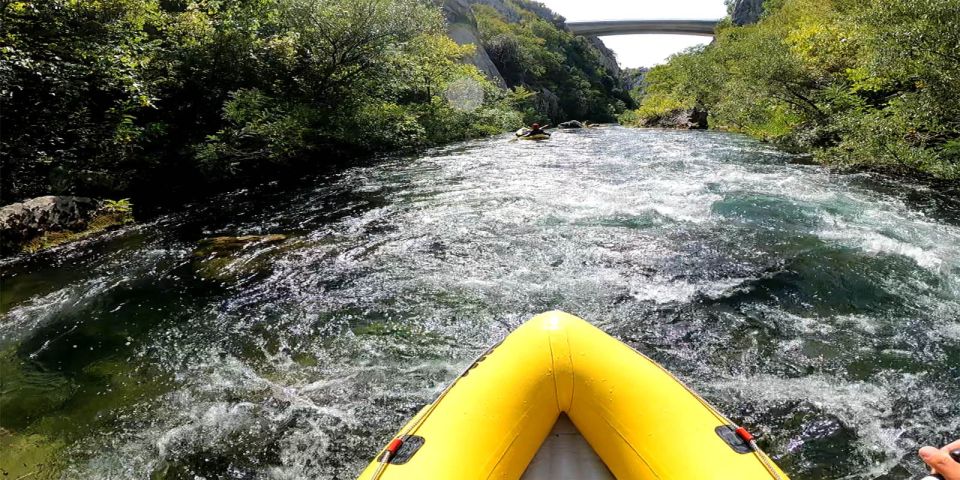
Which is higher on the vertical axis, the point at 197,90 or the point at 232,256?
the point at 197,90

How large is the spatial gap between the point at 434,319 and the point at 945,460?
12.3ft

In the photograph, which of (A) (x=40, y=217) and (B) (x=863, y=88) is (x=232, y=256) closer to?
(A) (x=40, y=217)

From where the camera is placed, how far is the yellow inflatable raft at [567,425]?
222 centimetres

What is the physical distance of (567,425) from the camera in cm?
284

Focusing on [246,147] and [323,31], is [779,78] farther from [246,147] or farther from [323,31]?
[246,147]

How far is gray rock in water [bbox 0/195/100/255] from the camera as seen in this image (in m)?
6.77

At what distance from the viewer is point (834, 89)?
13.4 m

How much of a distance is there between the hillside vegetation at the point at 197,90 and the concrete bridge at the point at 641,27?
80336mm

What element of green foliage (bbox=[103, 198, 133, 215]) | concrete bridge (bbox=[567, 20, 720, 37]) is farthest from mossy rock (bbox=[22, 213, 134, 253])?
concrete bridge (bbox=[567, 20, 720, 37])

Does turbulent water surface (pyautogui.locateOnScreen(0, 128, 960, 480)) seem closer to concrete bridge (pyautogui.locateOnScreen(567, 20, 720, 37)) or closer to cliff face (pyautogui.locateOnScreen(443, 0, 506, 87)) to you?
cliff face (pyautogui.locateOnScreen(443, 0, 506, 87))

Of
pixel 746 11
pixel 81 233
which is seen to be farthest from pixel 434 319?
pixel 746 11

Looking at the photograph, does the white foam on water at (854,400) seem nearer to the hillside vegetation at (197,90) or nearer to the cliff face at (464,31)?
the hillside vegetation at (197,90)

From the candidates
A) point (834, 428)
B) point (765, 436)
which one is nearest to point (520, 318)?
point (765, 436)

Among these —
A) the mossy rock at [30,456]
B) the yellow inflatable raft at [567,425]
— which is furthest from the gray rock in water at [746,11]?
the mossy rock at [30,456]
